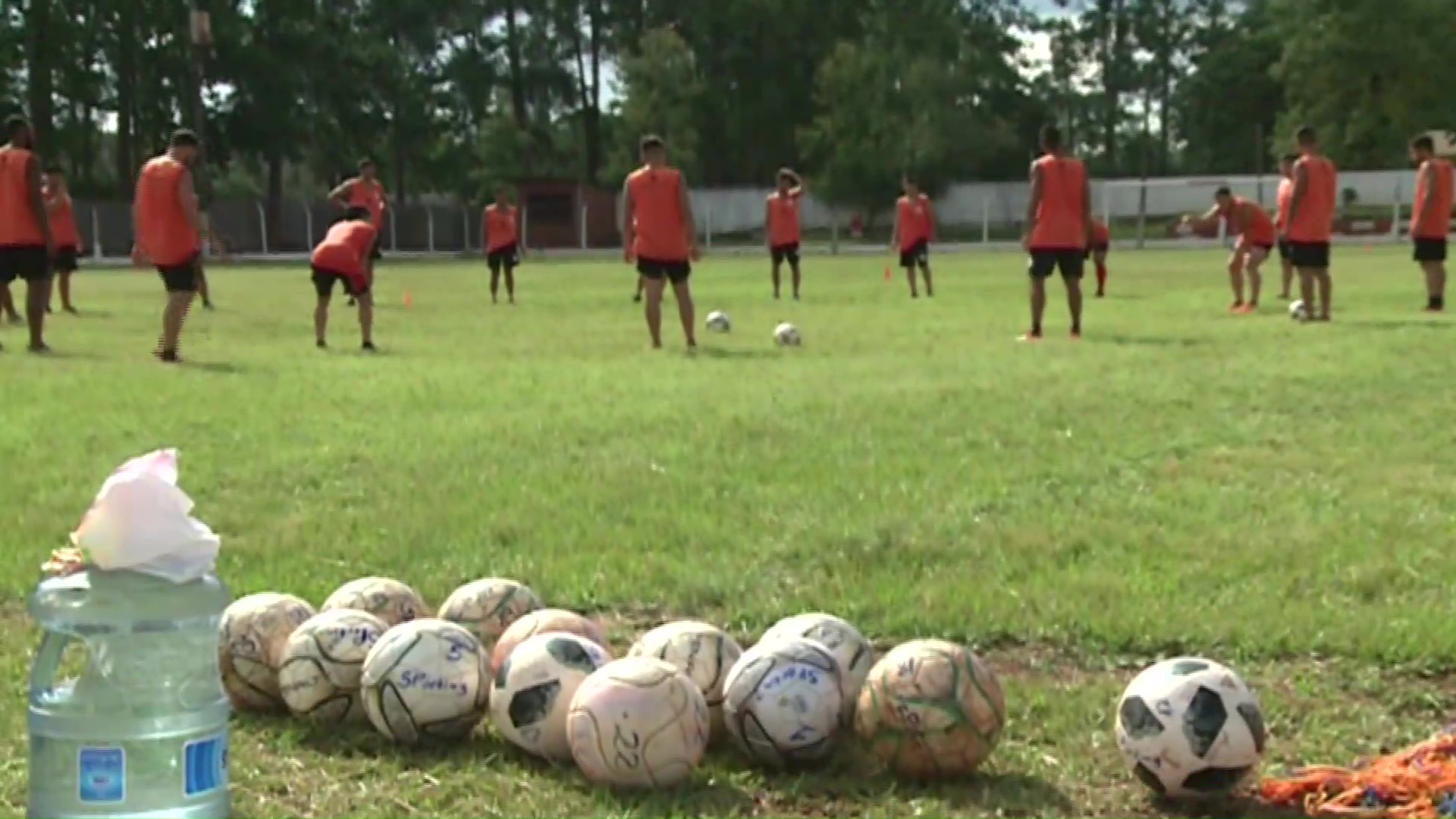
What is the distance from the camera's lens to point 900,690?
4008mm

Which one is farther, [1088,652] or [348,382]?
[348,382]

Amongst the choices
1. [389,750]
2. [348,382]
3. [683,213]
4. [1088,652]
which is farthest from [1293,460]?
[683,213]

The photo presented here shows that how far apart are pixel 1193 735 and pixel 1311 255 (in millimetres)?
15760

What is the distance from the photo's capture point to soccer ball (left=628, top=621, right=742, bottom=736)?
430 cm

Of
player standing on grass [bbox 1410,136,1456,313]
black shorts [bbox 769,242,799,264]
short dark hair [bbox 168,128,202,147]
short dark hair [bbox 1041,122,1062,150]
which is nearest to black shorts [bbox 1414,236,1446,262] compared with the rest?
player standing on grass [bbox 1410,136,1456,313]

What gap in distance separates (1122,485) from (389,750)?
4.53 meters

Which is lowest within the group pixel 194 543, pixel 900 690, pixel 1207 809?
pixel 1207 809

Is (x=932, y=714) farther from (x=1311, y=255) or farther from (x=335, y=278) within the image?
(x=1311, y=255)

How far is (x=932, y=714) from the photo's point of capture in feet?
13.0

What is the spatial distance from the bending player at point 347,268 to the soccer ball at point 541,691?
12.3 metres

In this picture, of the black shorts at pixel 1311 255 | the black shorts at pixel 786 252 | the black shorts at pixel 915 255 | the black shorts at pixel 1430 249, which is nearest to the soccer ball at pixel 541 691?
the black shorts at pixel 1311 255

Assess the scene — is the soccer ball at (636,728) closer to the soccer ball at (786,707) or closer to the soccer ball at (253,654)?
the soccer ball at (786,707)

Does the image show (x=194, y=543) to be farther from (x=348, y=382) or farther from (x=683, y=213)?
(x=683, y=213)

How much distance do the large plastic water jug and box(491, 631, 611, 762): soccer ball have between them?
32.5 inches
